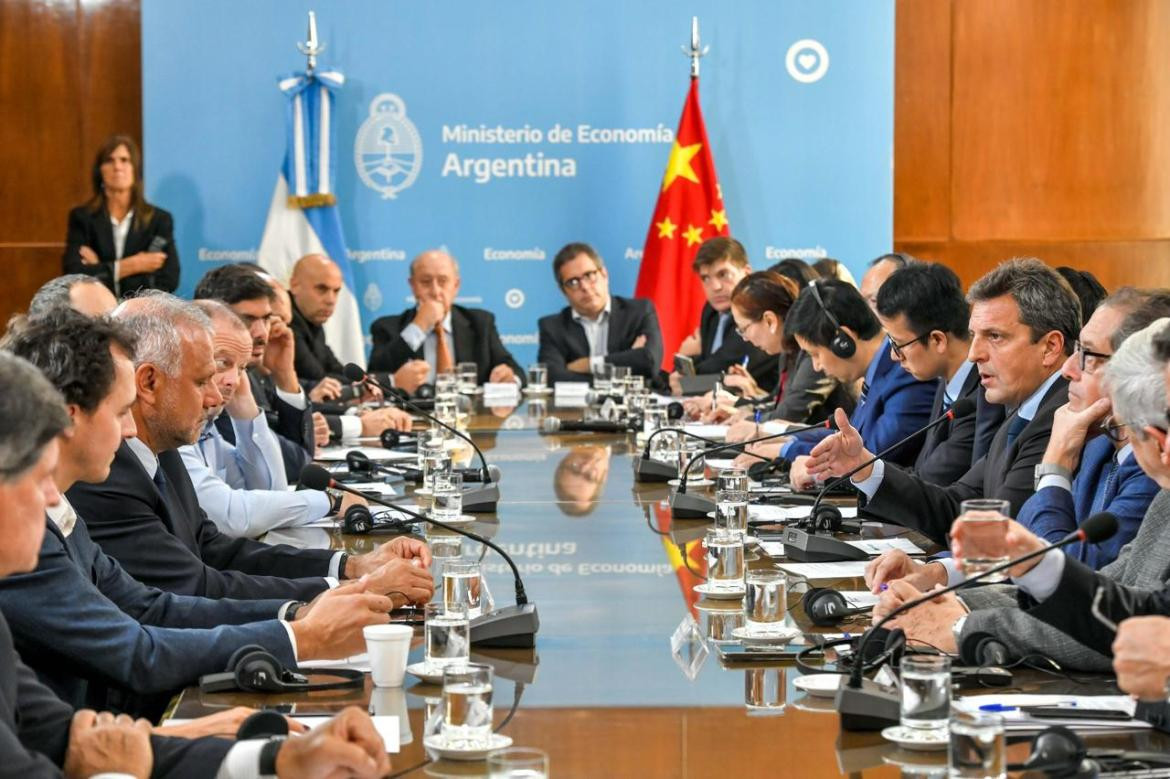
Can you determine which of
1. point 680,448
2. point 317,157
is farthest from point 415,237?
point 680,448

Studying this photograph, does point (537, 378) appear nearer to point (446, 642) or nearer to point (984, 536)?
point (446, 642)

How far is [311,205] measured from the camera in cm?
884

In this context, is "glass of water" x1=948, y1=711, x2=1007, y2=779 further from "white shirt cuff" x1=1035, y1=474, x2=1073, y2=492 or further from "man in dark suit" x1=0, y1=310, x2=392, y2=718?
"white shirt cuff" x1=1035, y1=474, x2=1073, y2=492

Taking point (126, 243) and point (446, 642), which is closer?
point (446, 642)

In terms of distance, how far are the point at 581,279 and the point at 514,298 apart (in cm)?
85

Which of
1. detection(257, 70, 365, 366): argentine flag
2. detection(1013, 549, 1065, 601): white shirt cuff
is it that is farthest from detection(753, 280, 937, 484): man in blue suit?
detection(257, 70, 365, 366): argentine flag

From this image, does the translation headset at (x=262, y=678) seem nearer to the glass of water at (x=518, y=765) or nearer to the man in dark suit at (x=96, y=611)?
the man in dark suit at (x=96, y=611)

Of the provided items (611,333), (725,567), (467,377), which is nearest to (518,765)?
(725,567)

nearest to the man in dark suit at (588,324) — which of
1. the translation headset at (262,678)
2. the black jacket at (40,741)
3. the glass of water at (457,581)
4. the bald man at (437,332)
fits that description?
the bald man at (437,332)

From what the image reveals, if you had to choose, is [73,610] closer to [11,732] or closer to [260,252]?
[11,732]

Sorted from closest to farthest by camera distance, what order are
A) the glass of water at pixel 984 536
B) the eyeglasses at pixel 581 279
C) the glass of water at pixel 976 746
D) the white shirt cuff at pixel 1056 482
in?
1. the glass of water at pixel 976 746
2. the glass of water at pixel 984 536
3. the white shirt cuff at pixel 1056 482
4. the eyeglasses at pixel 581 279

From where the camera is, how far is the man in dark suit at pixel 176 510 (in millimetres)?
2986

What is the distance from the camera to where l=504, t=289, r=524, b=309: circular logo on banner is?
915cm

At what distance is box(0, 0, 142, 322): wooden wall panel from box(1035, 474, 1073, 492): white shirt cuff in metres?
7.54
